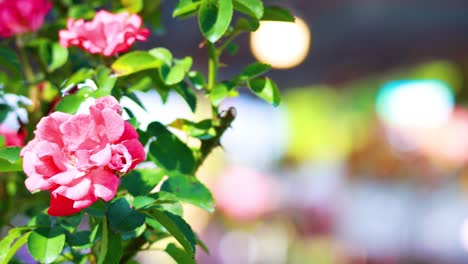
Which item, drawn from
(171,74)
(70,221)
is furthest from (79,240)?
(171,74)

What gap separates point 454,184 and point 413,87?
2.50 feet

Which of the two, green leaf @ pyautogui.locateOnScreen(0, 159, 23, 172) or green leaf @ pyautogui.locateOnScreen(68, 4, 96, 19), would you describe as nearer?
green leaf @ pyautogui.locateOnScreen(0, 159, 23, 172)

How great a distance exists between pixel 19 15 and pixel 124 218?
11.6 inches

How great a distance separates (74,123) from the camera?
0.36 meters

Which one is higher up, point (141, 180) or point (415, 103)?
point (415, 103)

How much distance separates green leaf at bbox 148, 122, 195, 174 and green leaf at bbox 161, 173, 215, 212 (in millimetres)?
18

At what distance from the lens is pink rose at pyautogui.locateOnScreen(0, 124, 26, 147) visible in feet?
1.76

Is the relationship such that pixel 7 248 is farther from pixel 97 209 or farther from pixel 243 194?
pixel 243 194

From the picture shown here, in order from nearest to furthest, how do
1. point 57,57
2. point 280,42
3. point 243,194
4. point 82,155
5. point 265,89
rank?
point 82,155 < point 265,89 < point 57,57 < point 243,194 < point 280,42

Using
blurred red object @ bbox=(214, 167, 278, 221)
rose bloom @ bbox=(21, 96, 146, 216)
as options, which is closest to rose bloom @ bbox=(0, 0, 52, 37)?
rose bloom @ bbox=(21, 96, 146, 216)

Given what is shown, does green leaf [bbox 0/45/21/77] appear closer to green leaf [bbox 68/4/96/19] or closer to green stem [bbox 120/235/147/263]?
green leaf [bbox 68/4/96/19]

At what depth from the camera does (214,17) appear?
0.42m

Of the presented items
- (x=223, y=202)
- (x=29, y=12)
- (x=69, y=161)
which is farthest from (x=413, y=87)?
(x=69, y=161)

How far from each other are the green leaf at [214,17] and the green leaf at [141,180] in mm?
95
